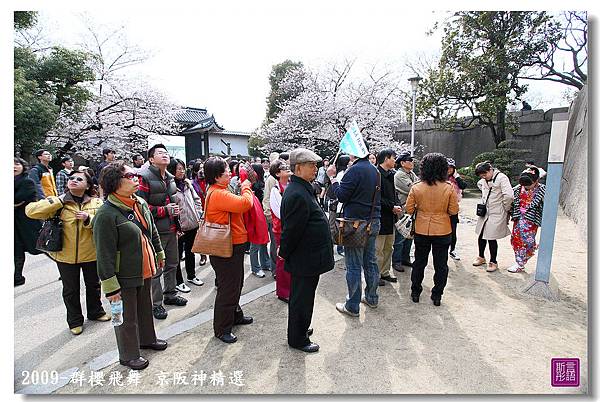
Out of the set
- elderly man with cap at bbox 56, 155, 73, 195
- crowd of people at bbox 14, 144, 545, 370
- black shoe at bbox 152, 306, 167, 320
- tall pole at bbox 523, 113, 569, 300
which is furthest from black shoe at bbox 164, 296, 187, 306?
tall pole at bbox 523, 113, 569, 300

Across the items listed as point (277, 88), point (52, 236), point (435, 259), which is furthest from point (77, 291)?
point (277, 88)

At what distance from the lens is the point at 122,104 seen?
49.8ft

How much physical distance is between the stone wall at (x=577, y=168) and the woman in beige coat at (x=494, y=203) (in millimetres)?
3203

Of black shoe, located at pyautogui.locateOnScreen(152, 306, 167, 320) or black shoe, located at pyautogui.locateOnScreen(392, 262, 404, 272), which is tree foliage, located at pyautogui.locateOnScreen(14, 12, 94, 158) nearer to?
black shoe, located at pyautogui.locateOnScreen(152, 306, 167, 320)

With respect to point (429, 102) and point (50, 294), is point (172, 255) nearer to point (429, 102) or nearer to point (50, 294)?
point (50, 294)

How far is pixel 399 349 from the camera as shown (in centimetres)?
311

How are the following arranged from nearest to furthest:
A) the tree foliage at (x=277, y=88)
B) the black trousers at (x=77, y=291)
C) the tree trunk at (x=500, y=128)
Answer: the black trousers at (x=77, y=291)
the tree trunk at (x=500, y=128)
the tree foliage at (x=277, y=88)

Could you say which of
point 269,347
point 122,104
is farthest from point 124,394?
point 122,104

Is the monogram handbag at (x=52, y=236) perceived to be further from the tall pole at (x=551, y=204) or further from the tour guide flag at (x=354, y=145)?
the tall pole at (x=551, y=204)

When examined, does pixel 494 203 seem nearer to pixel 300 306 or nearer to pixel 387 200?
pixel 387 200

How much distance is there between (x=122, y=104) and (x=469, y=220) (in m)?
14.7

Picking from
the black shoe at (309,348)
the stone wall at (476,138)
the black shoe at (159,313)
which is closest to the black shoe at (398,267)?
the black shoe at (309,348)

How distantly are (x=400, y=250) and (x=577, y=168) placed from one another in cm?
733

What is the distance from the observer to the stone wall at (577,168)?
7906 millimetres
